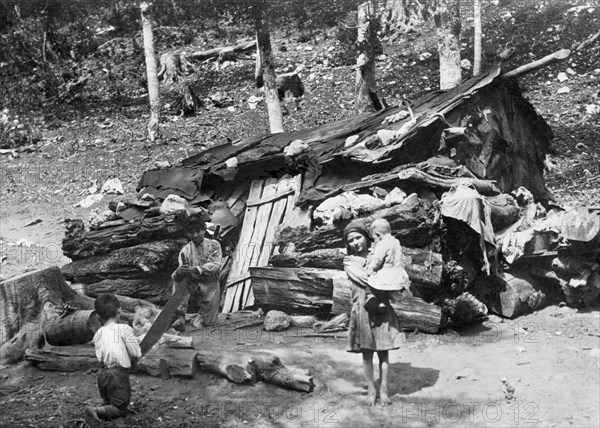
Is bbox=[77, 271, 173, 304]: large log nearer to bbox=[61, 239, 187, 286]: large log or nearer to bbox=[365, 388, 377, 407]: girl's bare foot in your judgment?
bbox=[61, 239, 187, 286]: large log

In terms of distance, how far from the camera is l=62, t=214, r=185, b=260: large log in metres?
9.40

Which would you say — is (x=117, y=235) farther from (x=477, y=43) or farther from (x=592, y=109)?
(x=592, y=109)

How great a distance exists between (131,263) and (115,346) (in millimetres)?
4129

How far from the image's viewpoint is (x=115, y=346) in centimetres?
536

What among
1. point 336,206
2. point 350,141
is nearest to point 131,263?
point 336,206

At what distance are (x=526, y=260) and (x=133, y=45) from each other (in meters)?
18.5

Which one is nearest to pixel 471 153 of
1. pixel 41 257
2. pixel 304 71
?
pixel 41 257

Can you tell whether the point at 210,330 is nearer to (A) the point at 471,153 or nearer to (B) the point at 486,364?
(B) the point at 486,364

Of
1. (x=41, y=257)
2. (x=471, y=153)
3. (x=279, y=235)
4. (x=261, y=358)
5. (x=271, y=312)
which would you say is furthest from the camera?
(x=41, y=257)

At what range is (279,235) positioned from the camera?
8.98 m

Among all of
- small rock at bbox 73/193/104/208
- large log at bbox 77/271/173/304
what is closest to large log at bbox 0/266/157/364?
large log at bbox 77/271/173/304

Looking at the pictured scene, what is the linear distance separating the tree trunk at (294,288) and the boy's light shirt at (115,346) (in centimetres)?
Answer: 316

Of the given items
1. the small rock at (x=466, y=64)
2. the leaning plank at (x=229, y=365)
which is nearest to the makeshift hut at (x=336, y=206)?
the leaning plank at (x=229, y=365)

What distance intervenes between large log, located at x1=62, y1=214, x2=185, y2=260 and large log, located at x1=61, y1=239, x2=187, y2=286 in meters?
0.09
